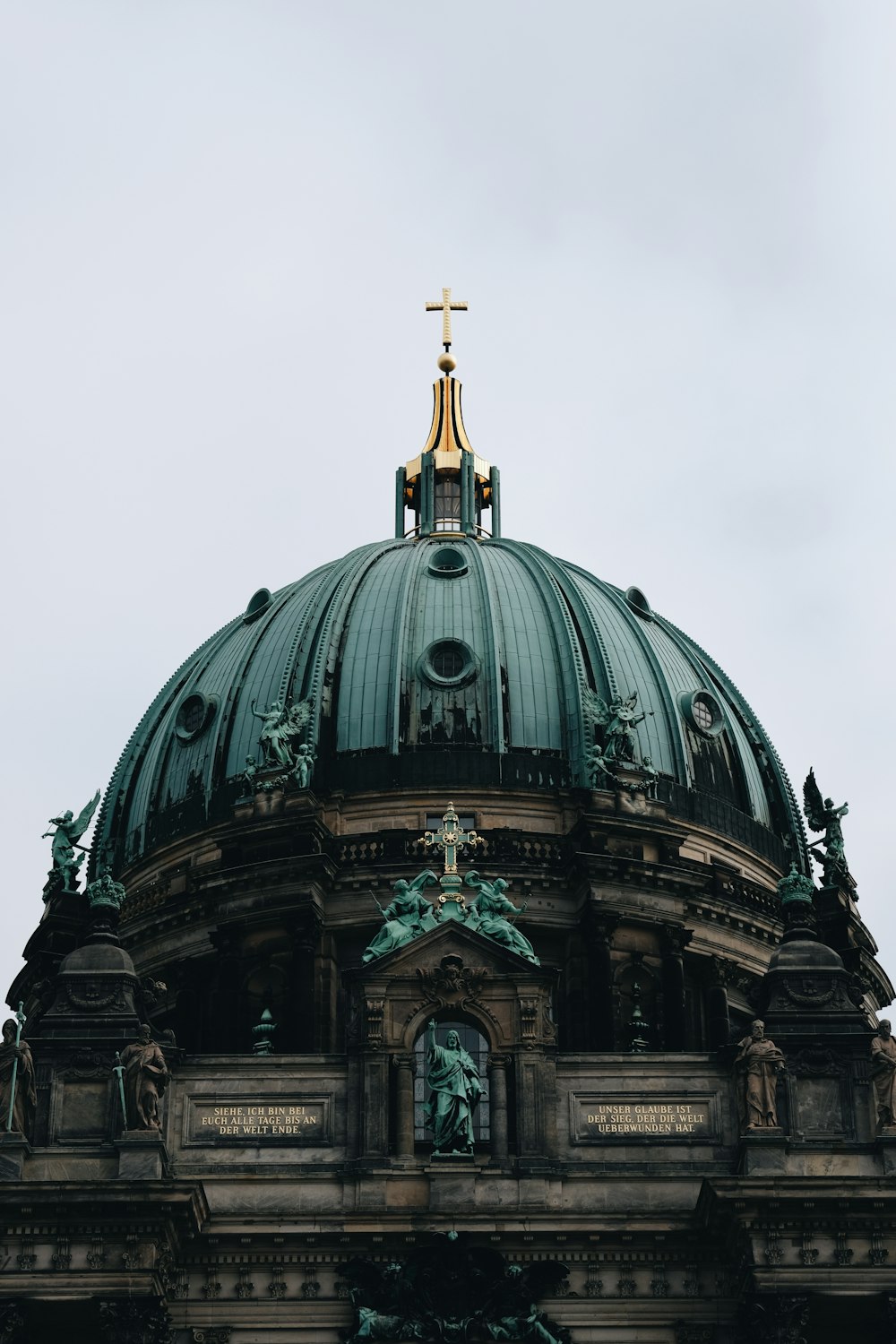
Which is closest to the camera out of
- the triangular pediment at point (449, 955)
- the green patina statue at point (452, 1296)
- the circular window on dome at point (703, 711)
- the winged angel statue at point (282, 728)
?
the green patina statue at point (452, 1296)

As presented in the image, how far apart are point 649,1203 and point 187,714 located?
927 inches

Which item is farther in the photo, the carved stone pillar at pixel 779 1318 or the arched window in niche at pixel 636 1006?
the arched window in niche at pixel 636 1006

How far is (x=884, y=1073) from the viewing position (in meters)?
54.7

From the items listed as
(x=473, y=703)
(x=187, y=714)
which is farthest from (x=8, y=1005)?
(x=473, y=703)

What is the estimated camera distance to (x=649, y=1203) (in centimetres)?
5441

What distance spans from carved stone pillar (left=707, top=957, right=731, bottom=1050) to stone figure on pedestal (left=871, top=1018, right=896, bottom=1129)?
33.6ft

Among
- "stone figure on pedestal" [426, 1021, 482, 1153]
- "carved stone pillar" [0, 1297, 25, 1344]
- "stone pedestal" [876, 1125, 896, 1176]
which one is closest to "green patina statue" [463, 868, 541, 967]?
"stone figure on pedestal" [426, 1021, 482, 1153]

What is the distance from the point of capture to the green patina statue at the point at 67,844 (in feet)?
233

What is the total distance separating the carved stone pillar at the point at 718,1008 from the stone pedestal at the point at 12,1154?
18538 mm

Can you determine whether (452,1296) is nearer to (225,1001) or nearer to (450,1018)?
(450,1018)

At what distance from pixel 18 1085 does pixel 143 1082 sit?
236 cm

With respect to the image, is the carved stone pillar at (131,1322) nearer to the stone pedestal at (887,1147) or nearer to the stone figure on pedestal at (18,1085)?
the stone figure on pedestal at (18,1085)

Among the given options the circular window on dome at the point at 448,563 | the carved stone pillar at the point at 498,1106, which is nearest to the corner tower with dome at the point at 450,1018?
the carved stone pillar at the point at 498,1106

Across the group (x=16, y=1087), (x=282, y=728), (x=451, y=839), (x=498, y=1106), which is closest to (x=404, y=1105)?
(x=498, y=1106)
